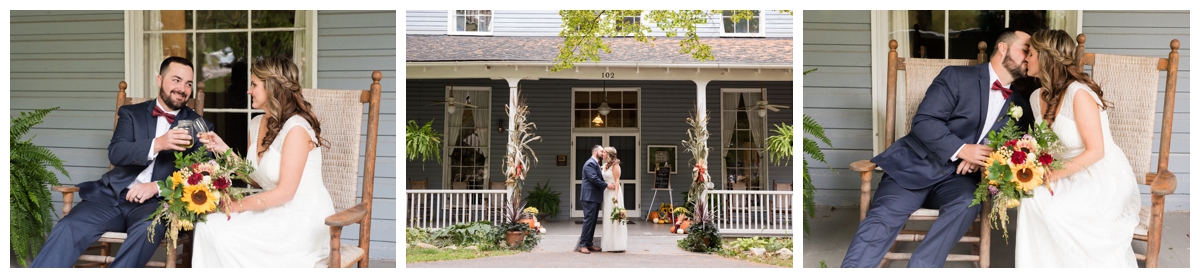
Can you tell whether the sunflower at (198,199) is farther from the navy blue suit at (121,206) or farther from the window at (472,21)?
the window at (472,21)

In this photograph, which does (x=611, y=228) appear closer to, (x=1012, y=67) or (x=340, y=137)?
(x=340, y=137)

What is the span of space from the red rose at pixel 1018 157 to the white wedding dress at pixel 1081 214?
6.8 inches

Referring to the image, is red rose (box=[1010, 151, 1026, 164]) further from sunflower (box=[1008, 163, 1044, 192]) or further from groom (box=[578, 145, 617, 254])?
groom (box=[578, 145, 617, 254])

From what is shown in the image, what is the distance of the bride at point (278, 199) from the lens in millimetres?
3080

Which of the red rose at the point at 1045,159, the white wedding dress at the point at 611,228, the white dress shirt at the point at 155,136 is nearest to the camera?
the red rose at the point at 1045,159

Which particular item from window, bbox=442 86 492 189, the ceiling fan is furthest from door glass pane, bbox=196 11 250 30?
the ceiling fan

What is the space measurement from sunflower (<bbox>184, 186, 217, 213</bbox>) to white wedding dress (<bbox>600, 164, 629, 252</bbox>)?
3.39m

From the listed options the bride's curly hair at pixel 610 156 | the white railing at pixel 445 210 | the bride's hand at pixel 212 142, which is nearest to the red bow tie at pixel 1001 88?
the bride's hand at pixel 212 142

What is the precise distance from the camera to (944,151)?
319 cm

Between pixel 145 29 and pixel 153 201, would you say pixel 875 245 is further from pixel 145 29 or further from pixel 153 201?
pixel 145 29

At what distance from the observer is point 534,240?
22.3 ft
